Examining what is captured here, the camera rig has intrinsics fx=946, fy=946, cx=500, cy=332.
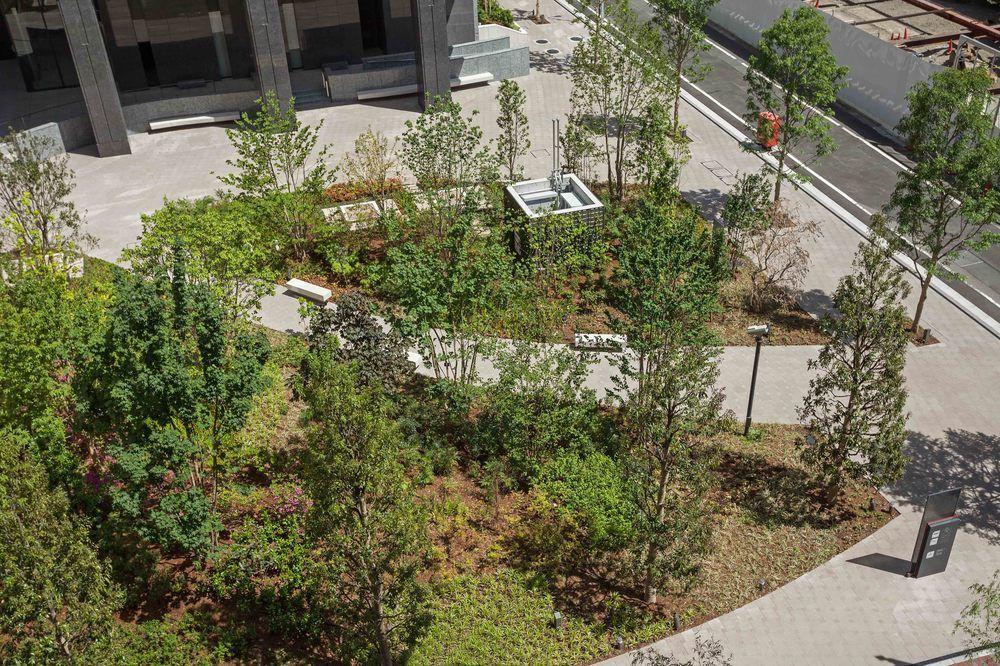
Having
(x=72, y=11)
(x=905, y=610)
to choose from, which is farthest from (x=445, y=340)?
(x=72, y=11)

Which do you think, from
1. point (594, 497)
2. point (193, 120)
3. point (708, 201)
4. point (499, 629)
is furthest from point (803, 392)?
point (193, 120)

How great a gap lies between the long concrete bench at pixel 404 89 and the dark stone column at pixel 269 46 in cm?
328

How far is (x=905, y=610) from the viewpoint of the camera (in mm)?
17641

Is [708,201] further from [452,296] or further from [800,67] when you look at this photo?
[452,296]

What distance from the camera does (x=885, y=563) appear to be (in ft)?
60.9

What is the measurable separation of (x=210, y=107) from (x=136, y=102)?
3047 mm

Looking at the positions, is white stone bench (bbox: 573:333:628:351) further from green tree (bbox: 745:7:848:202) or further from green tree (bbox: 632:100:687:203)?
green tree (bbox: 745:7:848:202)

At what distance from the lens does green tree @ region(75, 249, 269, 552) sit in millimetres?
14805

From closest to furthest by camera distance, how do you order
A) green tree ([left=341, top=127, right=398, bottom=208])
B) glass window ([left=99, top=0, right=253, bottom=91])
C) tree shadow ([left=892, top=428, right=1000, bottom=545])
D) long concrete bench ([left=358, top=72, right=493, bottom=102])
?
tree shadow ([left=892, top=428, right=1000, bottom=545]) → green tree ([left=341, top=127, right=398, bottom=208]) → glass window ([left=99, top=0, right=253, bottom=91]) → long concrete bench ([left=358, top=72, right=493, bottom=102])

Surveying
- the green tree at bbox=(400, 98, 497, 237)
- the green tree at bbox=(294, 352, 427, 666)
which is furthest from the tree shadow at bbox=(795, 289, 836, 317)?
the green tree at bbox=(294, 352, 427, 666)

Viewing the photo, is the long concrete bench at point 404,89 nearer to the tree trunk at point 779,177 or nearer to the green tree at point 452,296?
the tree trunk at point 779,177

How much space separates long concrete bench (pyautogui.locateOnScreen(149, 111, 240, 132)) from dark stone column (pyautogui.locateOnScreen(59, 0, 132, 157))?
1250mm

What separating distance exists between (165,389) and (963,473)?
650 inches

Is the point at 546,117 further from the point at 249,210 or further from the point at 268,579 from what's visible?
the point at 268,579
